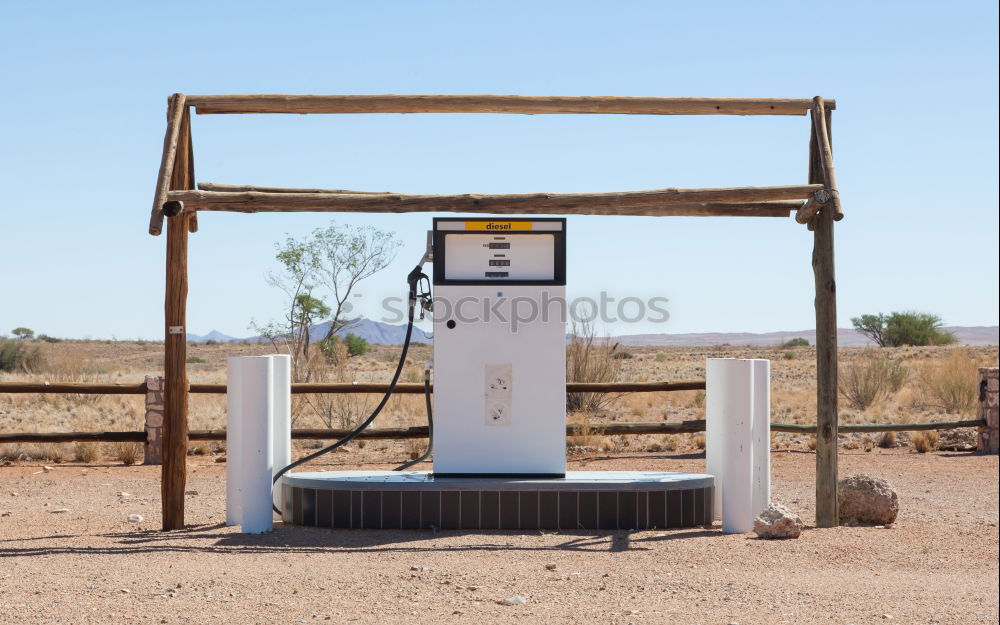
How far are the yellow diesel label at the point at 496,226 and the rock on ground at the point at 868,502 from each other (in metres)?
3.20

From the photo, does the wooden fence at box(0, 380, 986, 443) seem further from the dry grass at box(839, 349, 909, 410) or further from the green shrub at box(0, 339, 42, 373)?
the green shrub at box(0, 339, 42, 373)

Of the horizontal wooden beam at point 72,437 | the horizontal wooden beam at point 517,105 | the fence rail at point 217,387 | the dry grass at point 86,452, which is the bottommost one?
the dry grass at point 86,452

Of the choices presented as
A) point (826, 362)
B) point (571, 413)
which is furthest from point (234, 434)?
point (571, 413)

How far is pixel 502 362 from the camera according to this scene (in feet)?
26.2

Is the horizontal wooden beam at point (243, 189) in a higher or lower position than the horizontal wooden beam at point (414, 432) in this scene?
higher

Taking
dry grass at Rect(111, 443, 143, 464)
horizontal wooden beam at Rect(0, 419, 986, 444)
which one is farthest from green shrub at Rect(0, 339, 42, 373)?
horizontal wooden beam at Rect(0, 419, 986, 444)

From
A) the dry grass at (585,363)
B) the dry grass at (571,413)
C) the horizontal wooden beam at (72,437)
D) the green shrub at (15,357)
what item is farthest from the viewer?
the green shrub at (15,357)

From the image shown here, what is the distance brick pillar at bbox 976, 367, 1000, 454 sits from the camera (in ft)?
43.6

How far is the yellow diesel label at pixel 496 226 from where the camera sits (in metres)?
7.99

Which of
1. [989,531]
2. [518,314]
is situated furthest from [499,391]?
[989,531]

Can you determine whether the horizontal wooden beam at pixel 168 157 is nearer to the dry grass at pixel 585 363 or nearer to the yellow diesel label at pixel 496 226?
the yellow diesel label at pixel 496 226

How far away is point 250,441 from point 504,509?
6.29 feet

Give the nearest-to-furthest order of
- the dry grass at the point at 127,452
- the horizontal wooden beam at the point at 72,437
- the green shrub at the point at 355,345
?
the horizontal wooden beam at the point at 72,437 → the dry grass at the point at 127,452 → the green shrub at the point at 355,345

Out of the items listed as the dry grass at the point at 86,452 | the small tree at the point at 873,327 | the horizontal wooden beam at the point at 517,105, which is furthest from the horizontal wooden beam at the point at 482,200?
the small tree at the point at 873,327
